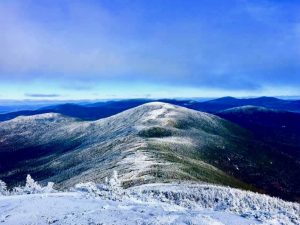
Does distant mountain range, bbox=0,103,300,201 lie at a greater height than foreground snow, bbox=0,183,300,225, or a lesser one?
lesser

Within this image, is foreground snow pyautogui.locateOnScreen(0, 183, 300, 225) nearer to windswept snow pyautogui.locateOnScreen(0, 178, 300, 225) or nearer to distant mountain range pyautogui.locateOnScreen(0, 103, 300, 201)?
windswept snow pyautogui.locateOnScreen(0, 178, 300, 225)

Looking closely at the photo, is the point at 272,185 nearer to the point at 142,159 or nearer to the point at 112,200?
the point at 142,159

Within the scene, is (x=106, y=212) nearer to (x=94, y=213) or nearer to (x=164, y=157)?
(x=94, y=213)

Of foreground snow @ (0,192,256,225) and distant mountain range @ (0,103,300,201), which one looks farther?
distant mountain range @ (0,103,300,201)

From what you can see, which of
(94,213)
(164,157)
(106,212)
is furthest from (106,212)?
(164,157)

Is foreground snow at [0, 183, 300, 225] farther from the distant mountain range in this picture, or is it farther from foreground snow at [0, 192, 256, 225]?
the distant mountain range

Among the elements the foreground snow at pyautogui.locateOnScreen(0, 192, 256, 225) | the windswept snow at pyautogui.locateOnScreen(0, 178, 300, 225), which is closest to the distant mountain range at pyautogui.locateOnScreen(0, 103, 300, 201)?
the windswept snow at pyautogui.locateOnScreen(0, 178, 300, 225)

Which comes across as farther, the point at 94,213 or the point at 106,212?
the point at 106,212

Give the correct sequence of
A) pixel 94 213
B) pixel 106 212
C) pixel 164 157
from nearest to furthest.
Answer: pixel 94 213 → pixel 106 212 → pixel 164 157

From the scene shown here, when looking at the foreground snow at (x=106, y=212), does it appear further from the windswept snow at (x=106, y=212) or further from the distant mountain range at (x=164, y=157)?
the distant mountain range at (x=164, y=157)

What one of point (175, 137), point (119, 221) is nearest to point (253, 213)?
point (119, 221)
